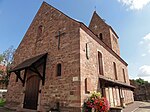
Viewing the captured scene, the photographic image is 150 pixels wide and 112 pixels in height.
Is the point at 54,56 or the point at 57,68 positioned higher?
the point at 54,56

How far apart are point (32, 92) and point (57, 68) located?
2.84 metres

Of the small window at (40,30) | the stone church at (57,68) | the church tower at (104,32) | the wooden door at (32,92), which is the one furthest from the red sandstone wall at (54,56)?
the church tower at (104,32)

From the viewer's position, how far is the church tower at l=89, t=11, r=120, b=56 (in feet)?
58.5

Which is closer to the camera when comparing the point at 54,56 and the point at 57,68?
the point at 57,68

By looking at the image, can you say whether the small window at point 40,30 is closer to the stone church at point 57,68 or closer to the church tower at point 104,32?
the stone church at point 57,68

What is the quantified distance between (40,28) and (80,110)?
8283 mm

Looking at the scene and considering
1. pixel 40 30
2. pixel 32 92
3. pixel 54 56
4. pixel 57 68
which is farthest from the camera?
pixel 40 30

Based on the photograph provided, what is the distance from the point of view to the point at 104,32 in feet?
61.2

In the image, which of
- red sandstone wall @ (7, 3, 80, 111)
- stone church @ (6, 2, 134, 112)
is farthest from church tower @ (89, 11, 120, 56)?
red sandstone wall @ (7, 3, 80, 111)

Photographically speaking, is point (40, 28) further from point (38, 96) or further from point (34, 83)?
point (38, 96)

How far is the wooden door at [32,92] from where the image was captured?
28.0ft

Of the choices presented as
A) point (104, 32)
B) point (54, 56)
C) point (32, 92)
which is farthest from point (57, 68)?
point (104, 32)

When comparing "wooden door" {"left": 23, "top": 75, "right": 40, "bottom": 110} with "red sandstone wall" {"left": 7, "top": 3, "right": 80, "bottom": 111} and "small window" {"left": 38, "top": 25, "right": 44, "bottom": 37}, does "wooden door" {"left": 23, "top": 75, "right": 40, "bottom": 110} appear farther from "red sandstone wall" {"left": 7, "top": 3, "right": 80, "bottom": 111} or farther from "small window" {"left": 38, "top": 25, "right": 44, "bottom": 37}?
"small window" {"left": 38, "top": 25, "right": 44, "bottom": 37}

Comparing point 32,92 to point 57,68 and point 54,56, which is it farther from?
point 54,56
